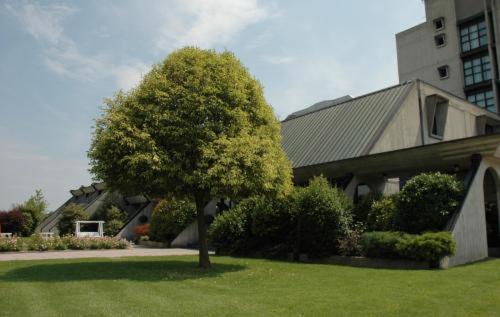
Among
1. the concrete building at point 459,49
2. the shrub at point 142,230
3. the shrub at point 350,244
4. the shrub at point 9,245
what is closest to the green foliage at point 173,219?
the shrub at point 142,230

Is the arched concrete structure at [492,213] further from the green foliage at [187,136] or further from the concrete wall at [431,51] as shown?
the concrete wall at [431,51]

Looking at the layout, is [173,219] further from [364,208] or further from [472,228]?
[472,228]

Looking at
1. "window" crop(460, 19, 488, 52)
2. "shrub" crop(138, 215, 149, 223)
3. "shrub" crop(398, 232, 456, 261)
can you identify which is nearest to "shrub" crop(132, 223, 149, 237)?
"shrub" crop(138, 215, 149, 223)

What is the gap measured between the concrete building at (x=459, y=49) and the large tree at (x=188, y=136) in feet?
138

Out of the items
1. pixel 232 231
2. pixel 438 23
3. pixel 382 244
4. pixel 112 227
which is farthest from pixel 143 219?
pixel 438 23

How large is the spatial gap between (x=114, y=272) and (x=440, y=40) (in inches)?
2007

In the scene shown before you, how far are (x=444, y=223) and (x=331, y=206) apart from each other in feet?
13.5

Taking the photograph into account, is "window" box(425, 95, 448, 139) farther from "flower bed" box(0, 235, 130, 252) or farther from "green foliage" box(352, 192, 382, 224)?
"flower bed" box(0, 235, 130, 252)

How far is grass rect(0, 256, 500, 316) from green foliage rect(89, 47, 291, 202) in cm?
282

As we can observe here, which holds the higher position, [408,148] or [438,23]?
[438,23]

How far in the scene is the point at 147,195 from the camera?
15984 mm

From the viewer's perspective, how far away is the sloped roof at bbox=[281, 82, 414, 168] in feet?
81.0

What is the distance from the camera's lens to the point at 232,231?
22062 mm

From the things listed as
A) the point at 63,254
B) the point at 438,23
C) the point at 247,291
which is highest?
the point at 438,23
